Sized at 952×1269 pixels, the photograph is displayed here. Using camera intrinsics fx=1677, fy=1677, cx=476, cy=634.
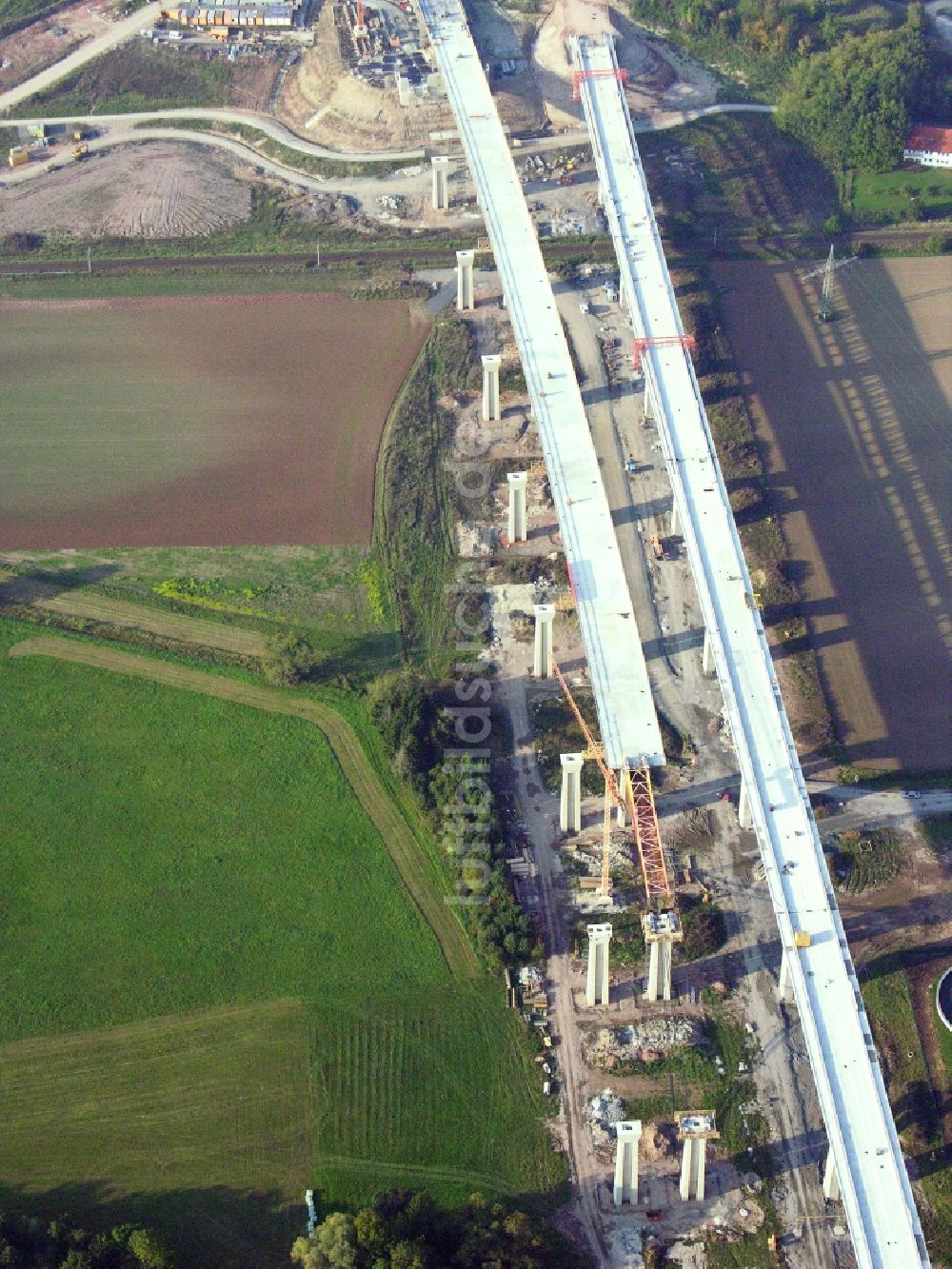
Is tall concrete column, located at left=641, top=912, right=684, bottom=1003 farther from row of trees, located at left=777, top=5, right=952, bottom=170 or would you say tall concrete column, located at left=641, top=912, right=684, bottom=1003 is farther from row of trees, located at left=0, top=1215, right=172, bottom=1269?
row of trees, located at left=777, top=5, right=952, bottom=170

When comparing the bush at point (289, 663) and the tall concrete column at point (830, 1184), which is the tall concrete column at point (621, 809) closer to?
the tall concrete column at point (830, 1184)

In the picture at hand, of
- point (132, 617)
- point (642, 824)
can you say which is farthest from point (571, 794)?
point (132, 617)

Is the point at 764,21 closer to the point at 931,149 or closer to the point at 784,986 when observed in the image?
the point at 931,149

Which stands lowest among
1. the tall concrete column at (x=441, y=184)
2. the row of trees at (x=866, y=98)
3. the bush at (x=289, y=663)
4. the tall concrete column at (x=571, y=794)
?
the tall concrete column at (x=571, y=794)

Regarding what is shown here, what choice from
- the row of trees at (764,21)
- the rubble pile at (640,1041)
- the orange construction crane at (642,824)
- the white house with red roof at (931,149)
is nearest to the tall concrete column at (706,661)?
the orange construction crane at (642,824)

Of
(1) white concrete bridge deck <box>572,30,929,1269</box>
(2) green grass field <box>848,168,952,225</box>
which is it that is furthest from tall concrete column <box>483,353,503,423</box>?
(2) green grass field <box>848,168,952,225</box>

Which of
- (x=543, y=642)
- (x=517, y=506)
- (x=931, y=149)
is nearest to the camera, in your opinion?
(x=543, y=642)

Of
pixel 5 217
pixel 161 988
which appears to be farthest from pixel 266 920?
pixel 5 217
